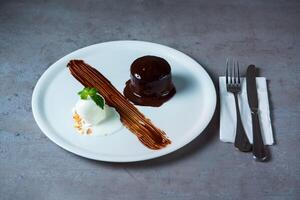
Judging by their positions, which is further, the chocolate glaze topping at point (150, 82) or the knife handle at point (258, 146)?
the chocolate glaze topping at point (150, 82)

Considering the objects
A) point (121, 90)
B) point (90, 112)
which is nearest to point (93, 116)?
point (90, 112)

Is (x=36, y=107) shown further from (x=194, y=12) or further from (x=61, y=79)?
(x=194, y=12)

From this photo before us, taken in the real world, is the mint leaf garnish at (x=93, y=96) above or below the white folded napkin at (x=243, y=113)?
above

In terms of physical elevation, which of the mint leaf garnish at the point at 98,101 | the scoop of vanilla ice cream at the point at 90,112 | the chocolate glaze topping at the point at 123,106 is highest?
the mint leaf garnish at the point at 98,101

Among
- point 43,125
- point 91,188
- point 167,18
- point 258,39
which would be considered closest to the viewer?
point 91,188

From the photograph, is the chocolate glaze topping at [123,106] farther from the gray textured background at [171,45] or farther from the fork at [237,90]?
the fork at [237,90]

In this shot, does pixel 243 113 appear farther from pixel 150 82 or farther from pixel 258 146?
pixel 150 82

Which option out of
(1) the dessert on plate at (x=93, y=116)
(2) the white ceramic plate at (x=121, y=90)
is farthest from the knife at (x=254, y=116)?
(1) the dessert on plate at (x=93, y=116)

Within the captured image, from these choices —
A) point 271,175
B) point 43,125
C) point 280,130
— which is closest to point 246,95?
point 280,130
